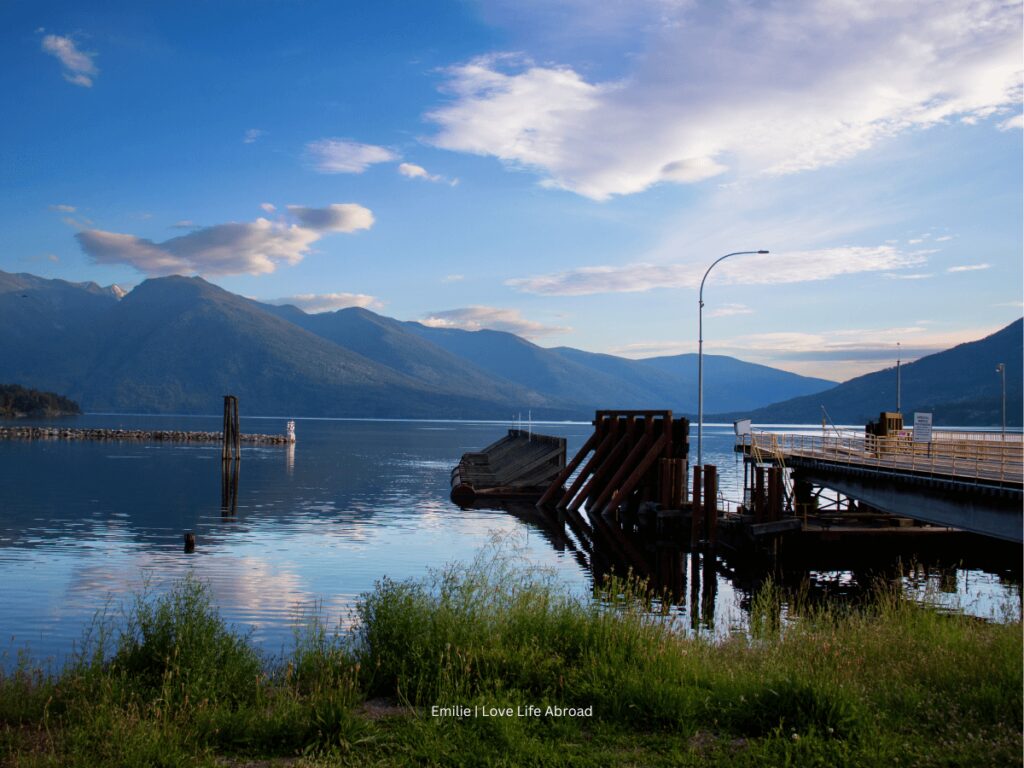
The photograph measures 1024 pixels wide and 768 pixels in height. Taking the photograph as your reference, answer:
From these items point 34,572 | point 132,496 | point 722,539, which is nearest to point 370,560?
point 34,572

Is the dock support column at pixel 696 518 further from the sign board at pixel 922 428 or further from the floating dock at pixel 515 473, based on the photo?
the floating dock at pixel 515 473

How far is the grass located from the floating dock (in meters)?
37.2

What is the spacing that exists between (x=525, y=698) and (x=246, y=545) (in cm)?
2410

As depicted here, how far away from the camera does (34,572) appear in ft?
82.6

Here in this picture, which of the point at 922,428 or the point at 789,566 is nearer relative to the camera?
the point at 789,566

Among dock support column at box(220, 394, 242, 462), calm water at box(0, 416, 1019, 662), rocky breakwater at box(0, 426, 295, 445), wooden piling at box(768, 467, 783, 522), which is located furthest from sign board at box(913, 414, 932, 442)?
rocky breakwater at box(0, 426, 295, 445)

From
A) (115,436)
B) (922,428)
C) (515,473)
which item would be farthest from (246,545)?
(115,436)

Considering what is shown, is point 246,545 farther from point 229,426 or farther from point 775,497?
point 229,426

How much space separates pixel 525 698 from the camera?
9812 millimetres

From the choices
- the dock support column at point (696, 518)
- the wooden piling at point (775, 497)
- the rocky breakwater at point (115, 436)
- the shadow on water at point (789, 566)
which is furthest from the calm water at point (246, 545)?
the rocky breakwater at point (115, 436)

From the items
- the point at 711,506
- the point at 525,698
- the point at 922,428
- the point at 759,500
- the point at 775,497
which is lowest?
the point at 711,506

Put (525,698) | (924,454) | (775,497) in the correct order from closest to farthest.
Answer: (525,698) → (775,497) → (924,454)

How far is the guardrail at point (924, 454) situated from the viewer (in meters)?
25.8

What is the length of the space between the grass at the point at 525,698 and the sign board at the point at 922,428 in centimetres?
2375
